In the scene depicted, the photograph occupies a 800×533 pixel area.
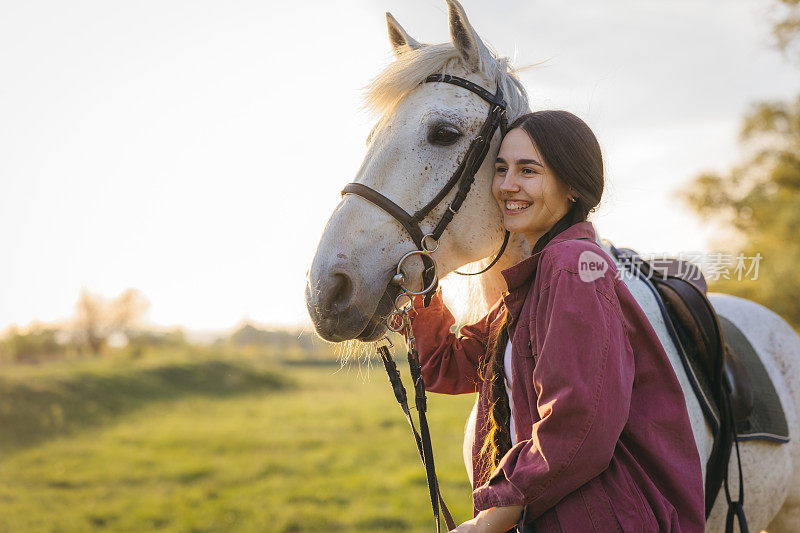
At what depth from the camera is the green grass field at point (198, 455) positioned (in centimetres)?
627

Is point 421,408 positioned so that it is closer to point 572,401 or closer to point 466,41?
point 572,401

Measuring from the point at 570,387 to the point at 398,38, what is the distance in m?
1.54

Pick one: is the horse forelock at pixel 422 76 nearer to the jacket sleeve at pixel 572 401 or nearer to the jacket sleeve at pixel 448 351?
the jacket sleeve at pixel 448 351

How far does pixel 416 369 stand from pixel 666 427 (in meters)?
0.69

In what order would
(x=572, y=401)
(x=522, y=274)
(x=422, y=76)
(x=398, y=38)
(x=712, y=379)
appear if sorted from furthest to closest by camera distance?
(x=398, y=38) < (x=712, y=379) < (x=422, y=76) < (x=522, y=274) < (x=572, y=401)

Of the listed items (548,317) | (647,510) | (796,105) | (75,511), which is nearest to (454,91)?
(548,317)

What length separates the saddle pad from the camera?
204 centimetres

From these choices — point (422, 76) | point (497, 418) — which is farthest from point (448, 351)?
point (422, 76)

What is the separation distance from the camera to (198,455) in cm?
886

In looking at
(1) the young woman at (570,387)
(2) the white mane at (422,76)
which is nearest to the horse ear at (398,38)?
(2) the white mane at (422,76)

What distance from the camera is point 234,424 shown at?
10.9 meters

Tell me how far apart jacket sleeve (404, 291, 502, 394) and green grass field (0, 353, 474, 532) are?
169 centimetres

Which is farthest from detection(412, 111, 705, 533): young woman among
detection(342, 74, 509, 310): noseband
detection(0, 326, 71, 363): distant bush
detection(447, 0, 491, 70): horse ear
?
detection(0, 326, 71, 363): distant bush

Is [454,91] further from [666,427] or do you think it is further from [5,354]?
[5,354]
